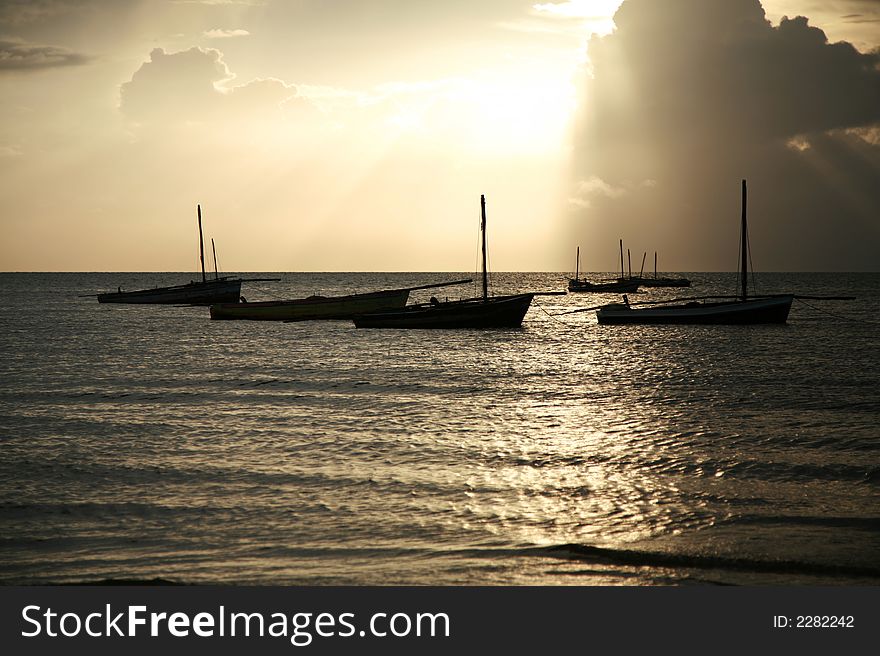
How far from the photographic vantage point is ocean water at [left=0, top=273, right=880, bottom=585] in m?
9.73

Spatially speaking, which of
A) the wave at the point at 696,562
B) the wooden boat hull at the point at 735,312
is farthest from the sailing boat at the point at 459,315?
the wave at the point at 696,562

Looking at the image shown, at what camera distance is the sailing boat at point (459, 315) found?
52031 millimetres

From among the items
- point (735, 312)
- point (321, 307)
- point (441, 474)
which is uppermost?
point (321, 307)

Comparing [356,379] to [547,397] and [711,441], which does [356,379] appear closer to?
[547,397]

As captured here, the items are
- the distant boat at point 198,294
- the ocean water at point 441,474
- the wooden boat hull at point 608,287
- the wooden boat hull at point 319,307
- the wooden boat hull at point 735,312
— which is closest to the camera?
the ocean water at point 441,474

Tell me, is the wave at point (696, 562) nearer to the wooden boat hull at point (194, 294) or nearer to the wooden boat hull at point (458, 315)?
the wooden boat hull at point (458, 315)

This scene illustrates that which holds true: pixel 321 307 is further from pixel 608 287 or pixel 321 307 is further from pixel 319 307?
pixel 608 287

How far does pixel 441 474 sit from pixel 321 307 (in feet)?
163

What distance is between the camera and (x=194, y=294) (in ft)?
290

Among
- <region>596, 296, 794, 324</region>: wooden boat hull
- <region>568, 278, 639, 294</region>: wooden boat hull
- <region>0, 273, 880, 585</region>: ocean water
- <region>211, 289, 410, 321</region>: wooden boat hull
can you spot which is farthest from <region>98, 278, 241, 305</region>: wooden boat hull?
<region>568, 278, 639, 294</region>: wooden boat hull

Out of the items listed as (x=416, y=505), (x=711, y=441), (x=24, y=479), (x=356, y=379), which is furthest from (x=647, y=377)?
(x=24, y=479)

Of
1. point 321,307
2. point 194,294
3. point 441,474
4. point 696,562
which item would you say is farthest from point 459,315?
point 194,294

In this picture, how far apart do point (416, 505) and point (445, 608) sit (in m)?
4.58

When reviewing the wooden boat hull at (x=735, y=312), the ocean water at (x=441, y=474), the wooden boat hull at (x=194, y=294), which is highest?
the wooden boat hull at (x=194, y=294)
